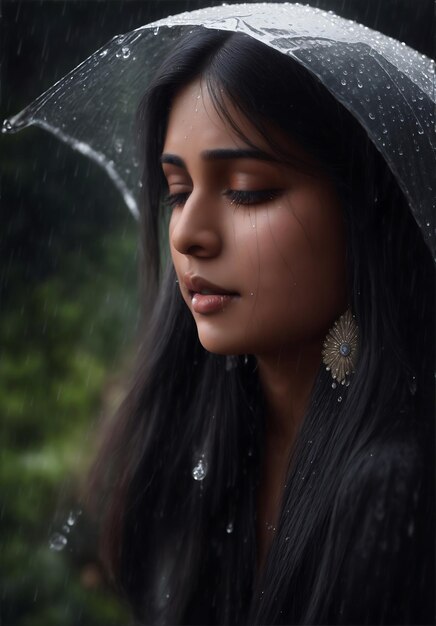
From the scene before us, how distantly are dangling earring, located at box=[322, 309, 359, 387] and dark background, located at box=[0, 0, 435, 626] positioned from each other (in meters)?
1.73

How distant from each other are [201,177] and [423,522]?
81cm

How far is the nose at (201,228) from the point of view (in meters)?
1.87

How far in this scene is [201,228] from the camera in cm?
188

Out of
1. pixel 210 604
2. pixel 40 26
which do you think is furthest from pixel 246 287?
pixel 40 26

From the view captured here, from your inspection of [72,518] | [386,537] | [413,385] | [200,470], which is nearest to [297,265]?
[413,385]

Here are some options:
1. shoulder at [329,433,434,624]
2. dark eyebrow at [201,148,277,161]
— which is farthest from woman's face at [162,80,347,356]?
shoulder at [329,433,434,624]

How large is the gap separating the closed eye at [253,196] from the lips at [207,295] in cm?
18

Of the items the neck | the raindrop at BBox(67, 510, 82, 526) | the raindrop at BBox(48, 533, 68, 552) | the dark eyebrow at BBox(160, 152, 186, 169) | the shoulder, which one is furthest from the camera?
the raindrop at BBox(48, 533, 68, 552)

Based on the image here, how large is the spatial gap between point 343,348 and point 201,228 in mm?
401

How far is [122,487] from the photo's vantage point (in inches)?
98.8

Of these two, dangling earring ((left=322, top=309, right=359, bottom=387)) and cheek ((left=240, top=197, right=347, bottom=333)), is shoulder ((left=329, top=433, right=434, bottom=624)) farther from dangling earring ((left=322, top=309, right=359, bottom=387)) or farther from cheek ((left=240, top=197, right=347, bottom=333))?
cheek ((left=240, top=197, right=347, bottom=333))

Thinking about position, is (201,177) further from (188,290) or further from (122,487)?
(122,487)

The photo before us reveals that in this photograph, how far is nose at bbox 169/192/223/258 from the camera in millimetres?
1874

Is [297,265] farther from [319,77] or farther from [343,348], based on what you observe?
[319,77]
